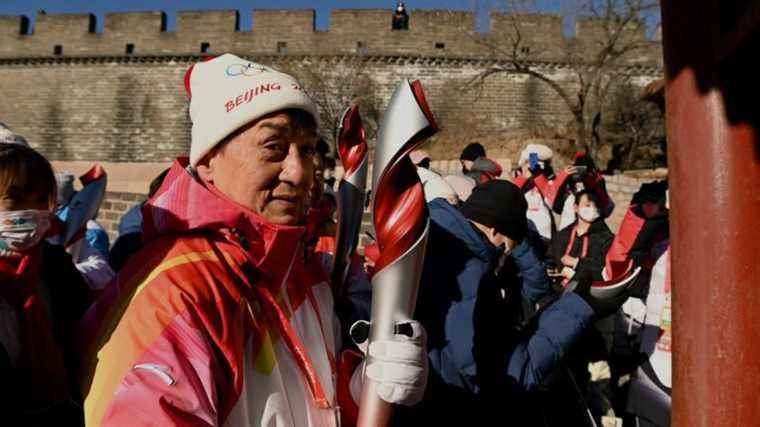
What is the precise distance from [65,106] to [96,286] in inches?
1054

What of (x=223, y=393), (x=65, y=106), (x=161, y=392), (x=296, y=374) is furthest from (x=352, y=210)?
(x=65, y=106)

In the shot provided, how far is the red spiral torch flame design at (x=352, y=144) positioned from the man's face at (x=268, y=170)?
334mm

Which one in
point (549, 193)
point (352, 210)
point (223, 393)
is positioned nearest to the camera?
point (223, 393)

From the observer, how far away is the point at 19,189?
59.9 inches

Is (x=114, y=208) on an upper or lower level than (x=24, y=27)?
lower

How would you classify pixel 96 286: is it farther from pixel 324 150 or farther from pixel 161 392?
pixel 324 150

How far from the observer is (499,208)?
2.63m

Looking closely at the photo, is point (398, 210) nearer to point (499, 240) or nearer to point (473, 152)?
point (499, 240)

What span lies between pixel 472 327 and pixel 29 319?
4.49 ft

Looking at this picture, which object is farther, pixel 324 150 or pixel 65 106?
pixel 65 106

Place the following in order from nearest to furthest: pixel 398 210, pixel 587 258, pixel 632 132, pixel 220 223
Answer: pixel 220 223, pixel 398 210, pixel 587 258, pixel 632 132

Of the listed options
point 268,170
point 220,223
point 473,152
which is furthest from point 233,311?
point 473,152

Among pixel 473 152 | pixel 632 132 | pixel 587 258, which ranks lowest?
pixel 587 258

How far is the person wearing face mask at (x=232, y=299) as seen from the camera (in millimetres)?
1086
